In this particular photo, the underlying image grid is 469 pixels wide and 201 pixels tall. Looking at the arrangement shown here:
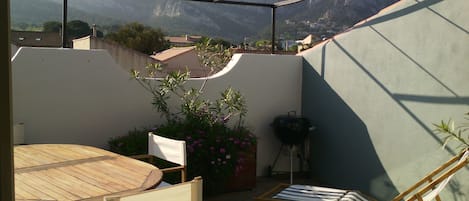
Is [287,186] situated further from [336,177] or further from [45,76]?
[45,76]

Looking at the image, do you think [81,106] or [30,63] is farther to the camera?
[81,106]

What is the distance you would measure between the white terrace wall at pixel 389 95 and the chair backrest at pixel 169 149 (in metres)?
3.23

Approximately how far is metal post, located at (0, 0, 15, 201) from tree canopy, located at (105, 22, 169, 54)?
32795 mm

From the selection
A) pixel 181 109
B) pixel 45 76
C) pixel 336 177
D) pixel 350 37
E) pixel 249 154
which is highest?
pixel 350 37

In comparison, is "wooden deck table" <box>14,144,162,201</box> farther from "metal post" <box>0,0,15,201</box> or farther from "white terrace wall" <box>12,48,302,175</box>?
"metal post" <box>0,0,15,201</box>

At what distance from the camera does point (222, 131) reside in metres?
6.13

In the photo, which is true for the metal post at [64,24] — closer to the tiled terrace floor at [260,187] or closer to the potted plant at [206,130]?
the potted plant at [206,130]

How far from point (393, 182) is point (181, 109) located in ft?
9.91

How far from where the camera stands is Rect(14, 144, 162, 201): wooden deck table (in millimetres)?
2703

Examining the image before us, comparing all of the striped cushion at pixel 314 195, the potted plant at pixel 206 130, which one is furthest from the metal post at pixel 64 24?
the striped cushion at pixel 314 195

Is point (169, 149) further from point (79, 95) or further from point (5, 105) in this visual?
point (5, 105)

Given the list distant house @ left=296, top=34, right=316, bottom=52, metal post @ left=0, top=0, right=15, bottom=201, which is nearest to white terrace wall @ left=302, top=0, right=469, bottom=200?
distant house @ left=296, top=34, right=316, bottom=52

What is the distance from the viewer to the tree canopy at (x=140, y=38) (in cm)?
3366

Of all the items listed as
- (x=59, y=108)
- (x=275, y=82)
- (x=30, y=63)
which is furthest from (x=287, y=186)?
(x=30, y=63)
